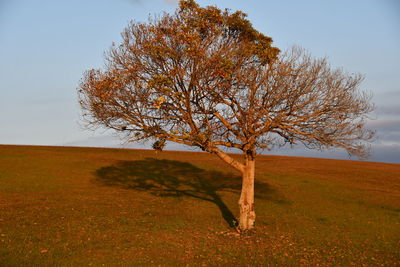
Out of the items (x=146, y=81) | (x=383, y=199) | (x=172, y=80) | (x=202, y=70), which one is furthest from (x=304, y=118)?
(x=383, y=199)

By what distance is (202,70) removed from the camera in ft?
66.5

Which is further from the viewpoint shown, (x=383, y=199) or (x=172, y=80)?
(x=383, y=199)

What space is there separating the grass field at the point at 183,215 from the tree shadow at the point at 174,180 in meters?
0.15

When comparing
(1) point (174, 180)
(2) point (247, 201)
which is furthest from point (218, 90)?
(1) point (174, 180)

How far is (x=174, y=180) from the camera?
44812 millimetres

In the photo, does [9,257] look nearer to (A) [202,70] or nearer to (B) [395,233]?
(A) [202,70]

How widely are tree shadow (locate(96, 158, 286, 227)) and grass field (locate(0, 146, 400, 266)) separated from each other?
147 millimetres

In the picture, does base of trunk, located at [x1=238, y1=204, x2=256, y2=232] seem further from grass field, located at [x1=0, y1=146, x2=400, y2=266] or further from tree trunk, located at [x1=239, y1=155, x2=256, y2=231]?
grass field, located at [x1=0, y1=146, x2=400, y2=266]

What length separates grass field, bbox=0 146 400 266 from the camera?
18125 millimetres

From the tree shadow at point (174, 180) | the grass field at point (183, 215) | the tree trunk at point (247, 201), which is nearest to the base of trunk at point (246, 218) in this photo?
the tree trunk at point (247, 201)

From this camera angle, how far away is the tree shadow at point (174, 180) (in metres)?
38.1

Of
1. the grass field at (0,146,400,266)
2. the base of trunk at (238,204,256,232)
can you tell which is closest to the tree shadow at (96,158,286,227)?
the grass field at (0,146,400,266)

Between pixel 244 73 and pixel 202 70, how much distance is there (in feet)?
11.6

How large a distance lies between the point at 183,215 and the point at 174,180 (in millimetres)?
16960
